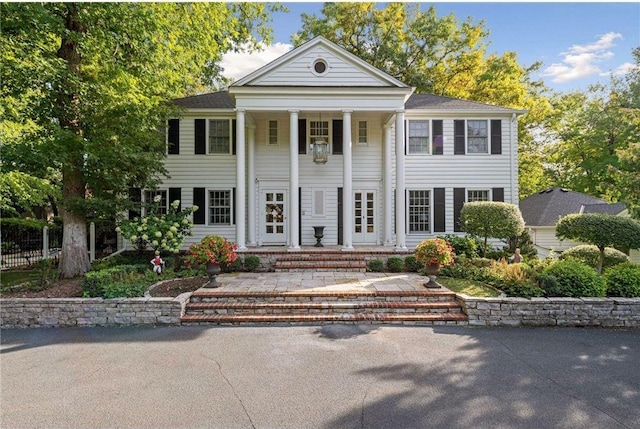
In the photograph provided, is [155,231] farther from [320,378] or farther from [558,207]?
[558,207]

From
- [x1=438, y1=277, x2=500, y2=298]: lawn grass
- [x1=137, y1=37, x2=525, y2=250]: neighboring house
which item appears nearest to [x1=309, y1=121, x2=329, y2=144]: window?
[x1=137, y1=37, x2=525, y2=250]: neighboring house

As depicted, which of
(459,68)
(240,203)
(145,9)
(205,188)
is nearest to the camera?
(145,9)

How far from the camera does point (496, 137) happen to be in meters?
13.1

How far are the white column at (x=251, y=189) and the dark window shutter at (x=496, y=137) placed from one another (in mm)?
9426

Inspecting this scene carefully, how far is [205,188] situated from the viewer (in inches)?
508

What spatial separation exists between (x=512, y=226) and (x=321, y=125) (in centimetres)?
763

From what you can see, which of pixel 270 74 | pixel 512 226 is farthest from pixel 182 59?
pixel 512 226

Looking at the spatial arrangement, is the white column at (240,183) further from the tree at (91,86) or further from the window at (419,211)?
the window at (419,211)

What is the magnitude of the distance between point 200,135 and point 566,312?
490 inches

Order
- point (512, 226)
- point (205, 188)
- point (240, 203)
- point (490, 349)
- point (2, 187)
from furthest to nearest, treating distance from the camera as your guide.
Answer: point (205, 188)
point (240, 203)
point (512, 226)
point (2, 187)
point (490, 349)

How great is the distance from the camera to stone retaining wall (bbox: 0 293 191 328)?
6.33 metres

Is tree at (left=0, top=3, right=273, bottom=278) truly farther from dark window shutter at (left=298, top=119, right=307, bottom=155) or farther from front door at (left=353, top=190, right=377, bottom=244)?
front door at (left=353, top=190, right=377, bottom=244)

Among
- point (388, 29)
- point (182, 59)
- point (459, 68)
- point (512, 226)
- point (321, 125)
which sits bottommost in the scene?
point (512, 226)

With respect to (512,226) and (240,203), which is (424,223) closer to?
(512,226)
